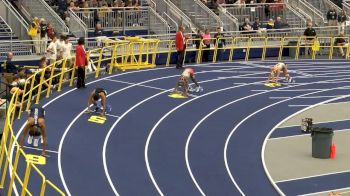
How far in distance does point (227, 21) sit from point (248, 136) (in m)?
15.3

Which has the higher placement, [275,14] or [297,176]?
[275,14]

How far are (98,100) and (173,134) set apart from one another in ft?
7.99

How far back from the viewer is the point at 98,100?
24781 millimetres

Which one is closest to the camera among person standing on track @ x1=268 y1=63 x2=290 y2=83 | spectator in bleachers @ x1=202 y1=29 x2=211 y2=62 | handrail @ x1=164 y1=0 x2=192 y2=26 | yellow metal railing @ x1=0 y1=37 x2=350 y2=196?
yellow metal railing @ x1=0 y1=37 x2=350 y2=196

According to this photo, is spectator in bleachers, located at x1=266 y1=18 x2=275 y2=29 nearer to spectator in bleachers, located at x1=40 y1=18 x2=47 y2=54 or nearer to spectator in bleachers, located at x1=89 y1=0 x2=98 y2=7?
spectator in bleachers, located at x1=89 y1=0 x2=98 y2=7

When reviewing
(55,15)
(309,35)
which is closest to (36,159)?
(55,15)

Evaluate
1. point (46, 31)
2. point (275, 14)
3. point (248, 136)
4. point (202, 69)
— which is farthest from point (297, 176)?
point (275, 14)

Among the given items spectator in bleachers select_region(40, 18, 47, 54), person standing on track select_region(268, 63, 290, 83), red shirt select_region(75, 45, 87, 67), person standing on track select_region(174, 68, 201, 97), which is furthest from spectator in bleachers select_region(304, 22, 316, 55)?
red shirt select_region(75, 45, 87, 67)

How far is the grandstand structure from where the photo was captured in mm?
32438

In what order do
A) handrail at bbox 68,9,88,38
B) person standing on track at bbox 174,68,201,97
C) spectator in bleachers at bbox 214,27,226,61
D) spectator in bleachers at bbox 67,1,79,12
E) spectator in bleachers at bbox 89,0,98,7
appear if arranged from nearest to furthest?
person standing on track at bbox 174,68,201,97, handrail at bbox 68,9,88,38, spectator in bleachers at bbox 214,27,226,61, spectator in bleachers at bbox 67,1,79,12, spectator in bleachers at bbox 89,0,98,7

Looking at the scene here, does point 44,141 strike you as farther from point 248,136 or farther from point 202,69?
point 202,69

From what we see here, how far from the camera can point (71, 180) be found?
19.7 meters

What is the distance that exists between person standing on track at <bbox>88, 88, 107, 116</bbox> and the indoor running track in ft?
1.26

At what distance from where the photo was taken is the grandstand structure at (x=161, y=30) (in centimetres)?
3244
